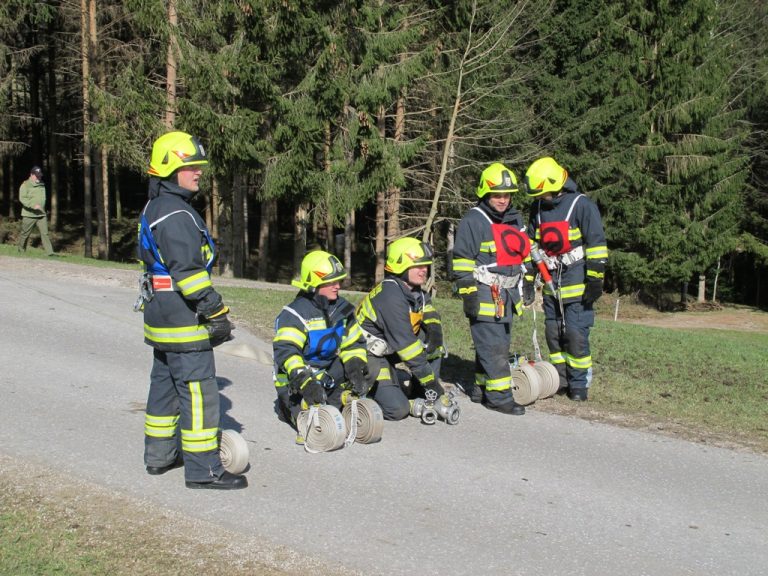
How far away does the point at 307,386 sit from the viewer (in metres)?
6.43

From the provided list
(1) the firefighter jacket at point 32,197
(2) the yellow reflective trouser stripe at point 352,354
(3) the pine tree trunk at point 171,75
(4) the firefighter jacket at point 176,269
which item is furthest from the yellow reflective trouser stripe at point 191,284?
(3) the pine tree trunk at point 171,75

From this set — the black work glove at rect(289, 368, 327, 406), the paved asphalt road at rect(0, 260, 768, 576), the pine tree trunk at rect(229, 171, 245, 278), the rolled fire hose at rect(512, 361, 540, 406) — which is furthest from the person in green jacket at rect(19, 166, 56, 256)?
the black work glove at rect(289, 368, 327, 406)

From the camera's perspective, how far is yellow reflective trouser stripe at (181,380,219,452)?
562cm

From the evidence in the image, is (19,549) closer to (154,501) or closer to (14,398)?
(154,501)

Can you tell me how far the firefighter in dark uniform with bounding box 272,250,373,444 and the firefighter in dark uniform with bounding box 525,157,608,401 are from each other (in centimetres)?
248

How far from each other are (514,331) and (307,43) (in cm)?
1269

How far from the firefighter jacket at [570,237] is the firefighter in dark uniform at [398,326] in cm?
158

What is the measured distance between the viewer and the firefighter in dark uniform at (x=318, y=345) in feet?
21.7

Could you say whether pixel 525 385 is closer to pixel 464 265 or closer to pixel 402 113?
pixel 464 265

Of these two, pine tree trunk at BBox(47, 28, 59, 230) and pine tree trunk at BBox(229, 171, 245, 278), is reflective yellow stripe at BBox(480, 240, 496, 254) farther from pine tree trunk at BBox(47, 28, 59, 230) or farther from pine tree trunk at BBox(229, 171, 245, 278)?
pine tree trunk at BBox(47, 28, 59, 230)

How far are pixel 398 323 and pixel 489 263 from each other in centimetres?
115

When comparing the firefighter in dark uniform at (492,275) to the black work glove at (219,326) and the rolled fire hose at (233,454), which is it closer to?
the rolled fire hose at (233,454)

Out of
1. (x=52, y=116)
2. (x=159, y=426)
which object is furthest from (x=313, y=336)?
(x=52, y=116)

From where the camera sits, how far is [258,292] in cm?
1538
